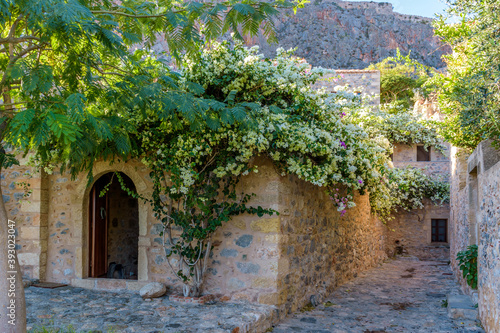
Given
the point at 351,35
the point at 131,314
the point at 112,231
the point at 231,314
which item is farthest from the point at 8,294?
the point at 351,35

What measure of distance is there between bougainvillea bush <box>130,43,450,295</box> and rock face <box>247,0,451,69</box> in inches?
1227

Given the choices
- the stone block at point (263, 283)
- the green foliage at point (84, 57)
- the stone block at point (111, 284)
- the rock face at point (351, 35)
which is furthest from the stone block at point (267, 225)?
the rock face at point (351, 35)

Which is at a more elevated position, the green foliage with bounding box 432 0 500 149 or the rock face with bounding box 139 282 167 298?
the green foliage with bounding box 432 0 500 149

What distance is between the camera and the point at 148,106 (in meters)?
4.27

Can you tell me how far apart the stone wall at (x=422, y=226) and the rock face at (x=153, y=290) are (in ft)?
41.3

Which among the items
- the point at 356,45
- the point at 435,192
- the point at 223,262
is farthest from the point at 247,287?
the point at 356,45

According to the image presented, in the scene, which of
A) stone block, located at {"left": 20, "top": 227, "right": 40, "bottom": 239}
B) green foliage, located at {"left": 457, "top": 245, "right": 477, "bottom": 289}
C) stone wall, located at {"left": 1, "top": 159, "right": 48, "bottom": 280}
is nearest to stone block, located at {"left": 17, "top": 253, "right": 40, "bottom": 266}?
stone wall, located at {"left": 1, "top": 159, "right": 48, "bottom": 280}

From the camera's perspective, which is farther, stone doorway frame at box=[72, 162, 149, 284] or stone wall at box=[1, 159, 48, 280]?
stone wall at box=[1, 159, 48, 280]

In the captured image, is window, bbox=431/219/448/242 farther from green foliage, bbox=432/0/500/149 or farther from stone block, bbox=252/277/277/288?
stone block, bbox=252/277/277/288

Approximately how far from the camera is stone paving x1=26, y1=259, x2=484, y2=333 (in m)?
4.35

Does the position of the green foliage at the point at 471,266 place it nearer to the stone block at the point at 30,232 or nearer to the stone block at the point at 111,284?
the stone block at the point at 111,284

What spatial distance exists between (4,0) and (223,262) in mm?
3854

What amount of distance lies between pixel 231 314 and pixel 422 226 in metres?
13.9

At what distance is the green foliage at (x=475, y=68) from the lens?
15.7 feet
